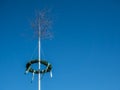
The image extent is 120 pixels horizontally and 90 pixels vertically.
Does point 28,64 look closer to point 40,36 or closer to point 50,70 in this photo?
point 50,70

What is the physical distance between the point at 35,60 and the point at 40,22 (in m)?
7.87

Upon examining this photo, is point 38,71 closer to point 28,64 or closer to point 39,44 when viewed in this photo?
point 28,64

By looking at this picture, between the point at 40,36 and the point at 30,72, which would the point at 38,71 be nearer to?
the point at 30,72

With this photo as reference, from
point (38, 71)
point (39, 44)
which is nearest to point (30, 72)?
point (38, 71)

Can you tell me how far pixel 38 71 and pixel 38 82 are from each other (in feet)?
7.09

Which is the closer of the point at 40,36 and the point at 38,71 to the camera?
the point at 38,71

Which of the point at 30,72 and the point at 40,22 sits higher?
the point at 40,22

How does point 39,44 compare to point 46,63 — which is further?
point 39,44

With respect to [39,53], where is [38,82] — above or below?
below

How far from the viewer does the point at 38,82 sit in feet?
184

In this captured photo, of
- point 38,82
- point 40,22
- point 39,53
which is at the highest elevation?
point 40,22

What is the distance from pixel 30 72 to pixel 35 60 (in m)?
1.68

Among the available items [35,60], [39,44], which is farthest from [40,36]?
[35,60]

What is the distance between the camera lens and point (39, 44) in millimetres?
59062
